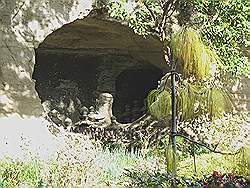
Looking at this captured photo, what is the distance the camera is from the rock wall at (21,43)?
26.4ft

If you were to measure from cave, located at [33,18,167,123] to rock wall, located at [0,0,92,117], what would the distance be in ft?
7.31

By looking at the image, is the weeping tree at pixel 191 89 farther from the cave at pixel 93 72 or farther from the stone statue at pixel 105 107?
the stone statue at pixel 105 107

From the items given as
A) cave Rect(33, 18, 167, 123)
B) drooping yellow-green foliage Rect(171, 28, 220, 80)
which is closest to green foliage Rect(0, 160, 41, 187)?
drooping yellow-green foliage Rect(171, 28, 220, 80)

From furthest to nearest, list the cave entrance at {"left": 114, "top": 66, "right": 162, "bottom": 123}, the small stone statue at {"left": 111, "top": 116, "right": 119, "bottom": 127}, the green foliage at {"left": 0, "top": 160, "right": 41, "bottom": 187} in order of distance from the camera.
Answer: the cave entrance at {"left": 114, "top": 66, "right": 162, "bottom": 123}, the small stone statue at {"left": 111, "top": 116, "right": 119, "bottom": 127}, the green foliage at {"left": 0, "top": 160, "right": 41, "bottom": 187}

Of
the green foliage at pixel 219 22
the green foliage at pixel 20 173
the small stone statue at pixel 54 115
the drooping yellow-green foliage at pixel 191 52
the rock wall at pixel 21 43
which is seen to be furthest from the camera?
the small stone statue at pixel 54 115

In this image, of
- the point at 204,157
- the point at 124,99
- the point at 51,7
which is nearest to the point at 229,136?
the point at 204,157

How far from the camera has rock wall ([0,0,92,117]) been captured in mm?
8039

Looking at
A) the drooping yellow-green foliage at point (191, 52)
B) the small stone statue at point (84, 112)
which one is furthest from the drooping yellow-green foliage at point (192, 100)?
the small stone statue at point (84, 112)

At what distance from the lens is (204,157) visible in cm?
748

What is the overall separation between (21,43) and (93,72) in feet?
11.9

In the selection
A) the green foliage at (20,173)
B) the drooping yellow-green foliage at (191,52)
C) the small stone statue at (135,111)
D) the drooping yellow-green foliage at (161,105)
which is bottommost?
the small stone statue at (135,111)

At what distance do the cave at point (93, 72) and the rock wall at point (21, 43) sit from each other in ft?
7.31

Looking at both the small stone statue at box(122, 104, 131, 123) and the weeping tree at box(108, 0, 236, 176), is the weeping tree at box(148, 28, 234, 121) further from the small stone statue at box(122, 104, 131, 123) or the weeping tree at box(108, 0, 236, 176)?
the small stone statue at box(122, 104, 131, 123)

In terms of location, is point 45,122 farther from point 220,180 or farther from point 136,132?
point 220,180
